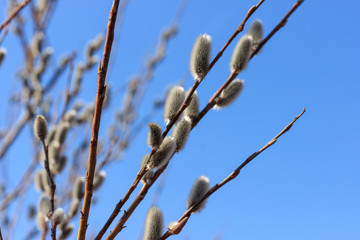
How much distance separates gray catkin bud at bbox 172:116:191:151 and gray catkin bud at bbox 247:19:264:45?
246 millimetres

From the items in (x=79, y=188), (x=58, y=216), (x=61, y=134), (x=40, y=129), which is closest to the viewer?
(x=58, y=216)

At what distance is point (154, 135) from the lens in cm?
76

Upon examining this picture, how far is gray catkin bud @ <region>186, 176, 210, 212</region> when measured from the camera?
2.66 feet

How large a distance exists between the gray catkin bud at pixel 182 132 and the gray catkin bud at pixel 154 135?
0.05m

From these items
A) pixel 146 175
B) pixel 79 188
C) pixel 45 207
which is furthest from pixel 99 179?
pixel 146 175

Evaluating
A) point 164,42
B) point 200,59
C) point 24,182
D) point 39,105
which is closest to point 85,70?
point 39,105

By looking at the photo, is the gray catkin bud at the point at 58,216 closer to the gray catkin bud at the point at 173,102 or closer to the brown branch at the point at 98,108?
the brown branch at the point at 98,108

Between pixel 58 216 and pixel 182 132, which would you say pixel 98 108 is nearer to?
pixel 182 132

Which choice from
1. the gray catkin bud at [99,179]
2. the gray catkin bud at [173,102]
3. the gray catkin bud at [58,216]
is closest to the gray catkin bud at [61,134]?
the gray catkin bud at [99,179]

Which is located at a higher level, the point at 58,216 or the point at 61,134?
the point at 61,134

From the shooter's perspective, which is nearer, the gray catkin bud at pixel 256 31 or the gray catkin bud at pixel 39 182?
the gray catkin bud at pixel 256 31

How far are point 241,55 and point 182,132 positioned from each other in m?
0.21

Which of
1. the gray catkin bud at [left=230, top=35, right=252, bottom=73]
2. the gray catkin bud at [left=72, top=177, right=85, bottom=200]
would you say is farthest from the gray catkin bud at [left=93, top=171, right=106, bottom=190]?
the gray catkin bud at [left=230, top=35, right=252, bottom=73]

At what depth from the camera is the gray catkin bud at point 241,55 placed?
817mm
